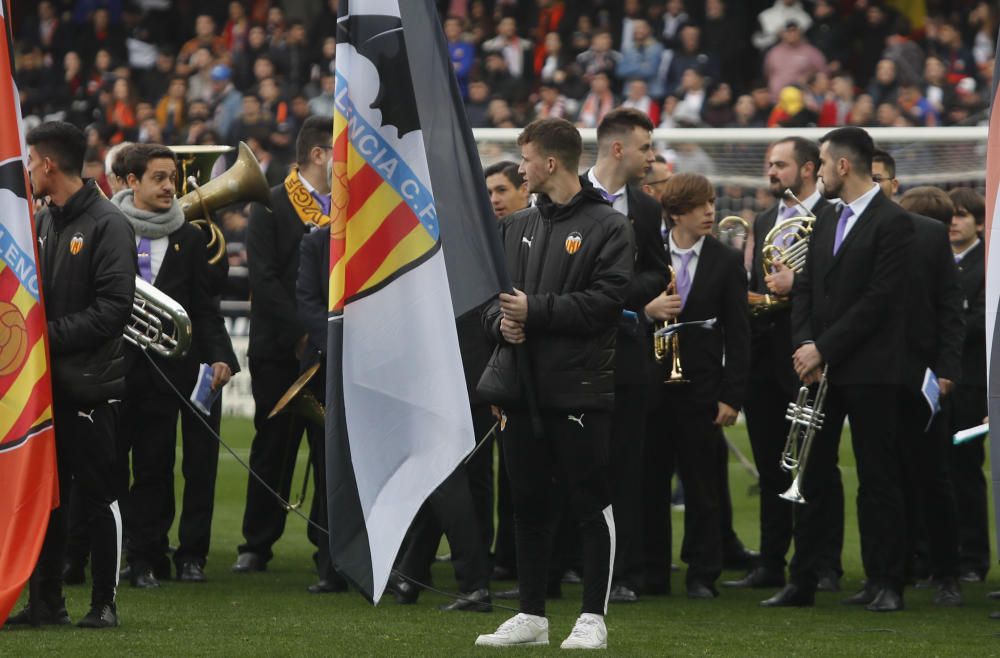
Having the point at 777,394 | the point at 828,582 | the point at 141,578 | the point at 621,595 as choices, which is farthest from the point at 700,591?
the point at 141,578

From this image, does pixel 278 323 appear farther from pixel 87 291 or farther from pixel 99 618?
pixel 99 618

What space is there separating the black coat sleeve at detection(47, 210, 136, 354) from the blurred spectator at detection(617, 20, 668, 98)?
52.9 ft

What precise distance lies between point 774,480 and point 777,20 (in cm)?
1579

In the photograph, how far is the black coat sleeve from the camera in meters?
7.17

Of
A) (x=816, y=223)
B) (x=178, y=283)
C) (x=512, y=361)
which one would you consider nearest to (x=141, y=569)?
(x=178, y=283)

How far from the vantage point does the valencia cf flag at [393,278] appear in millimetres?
6750

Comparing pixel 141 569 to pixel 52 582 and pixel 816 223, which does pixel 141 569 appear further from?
pixel 816 223

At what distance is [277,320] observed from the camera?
31.7 ft

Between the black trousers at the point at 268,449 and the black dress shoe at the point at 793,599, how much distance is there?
261cm

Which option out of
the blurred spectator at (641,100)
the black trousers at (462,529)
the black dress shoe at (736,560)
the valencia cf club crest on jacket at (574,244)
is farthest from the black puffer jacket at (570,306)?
the blurred spectator at (641,100)

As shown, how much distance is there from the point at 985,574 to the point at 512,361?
13.0 ft

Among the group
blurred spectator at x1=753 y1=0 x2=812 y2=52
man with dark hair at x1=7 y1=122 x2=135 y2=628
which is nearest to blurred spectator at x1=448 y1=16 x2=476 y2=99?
blurred spectator at x1=753 y1=0 x2=812 y2=52

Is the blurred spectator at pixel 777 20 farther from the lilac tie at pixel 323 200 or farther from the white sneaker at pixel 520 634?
the white sneaker at pixel 520 634

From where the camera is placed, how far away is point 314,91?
24344mm
